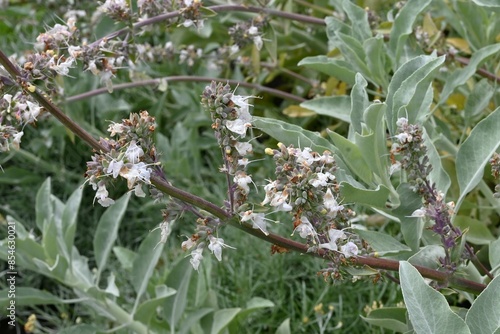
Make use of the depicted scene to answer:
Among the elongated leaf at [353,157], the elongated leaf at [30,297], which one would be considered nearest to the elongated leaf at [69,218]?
the elongated leaf at [30,297]

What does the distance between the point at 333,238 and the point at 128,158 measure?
1.05ft

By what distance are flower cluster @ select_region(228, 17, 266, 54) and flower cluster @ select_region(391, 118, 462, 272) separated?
0.74 m

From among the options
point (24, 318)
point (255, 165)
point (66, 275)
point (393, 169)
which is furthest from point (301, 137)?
point (24, 318)

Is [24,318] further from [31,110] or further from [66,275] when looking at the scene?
[31,110]

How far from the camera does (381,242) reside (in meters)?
1.38

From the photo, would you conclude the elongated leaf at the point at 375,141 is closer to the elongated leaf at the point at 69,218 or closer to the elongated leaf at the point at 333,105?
the elongated leaf at the point at 333,105

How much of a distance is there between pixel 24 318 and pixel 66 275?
1.08 metres

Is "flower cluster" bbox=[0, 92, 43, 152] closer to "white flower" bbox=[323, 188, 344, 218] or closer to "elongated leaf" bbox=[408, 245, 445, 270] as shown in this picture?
"white flower" bbox=[323, 188, 344, 218]

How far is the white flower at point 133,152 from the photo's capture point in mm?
1028

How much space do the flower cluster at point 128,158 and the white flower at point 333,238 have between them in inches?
10.8

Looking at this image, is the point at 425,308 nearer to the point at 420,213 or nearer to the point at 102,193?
the point at 420,213

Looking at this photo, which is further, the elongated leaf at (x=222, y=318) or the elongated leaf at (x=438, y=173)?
the elongated leaf at (x=222, y=318)

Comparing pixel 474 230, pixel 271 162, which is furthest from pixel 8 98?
pixel 271 162

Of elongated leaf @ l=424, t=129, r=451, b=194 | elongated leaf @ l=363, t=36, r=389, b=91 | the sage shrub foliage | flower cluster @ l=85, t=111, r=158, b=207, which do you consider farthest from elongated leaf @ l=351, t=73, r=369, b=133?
flower cluster @ l=85, t=111, r=158, b=207
